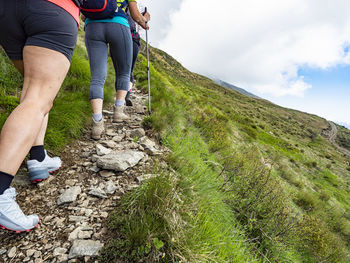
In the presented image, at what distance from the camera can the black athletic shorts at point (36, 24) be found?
123 cm

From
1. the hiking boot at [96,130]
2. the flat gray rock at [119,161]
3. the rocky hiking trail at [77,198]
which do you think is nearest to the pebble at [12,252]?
the rocky hiking trail at [77,198]

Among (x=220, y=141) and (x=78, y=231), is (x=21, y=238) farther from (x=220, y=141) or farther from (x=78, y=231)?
(x=220, y=141)

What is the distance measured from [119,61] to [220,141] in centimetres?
360

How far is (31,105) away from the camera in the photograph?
49.7 inches

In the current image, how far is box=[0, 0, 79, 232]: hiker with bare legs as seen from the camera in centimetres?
113

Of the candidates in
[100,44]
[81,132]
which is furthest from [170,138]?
[100,44]

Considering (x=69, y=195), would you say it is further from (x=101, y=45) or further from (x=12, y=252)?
(x=101, y=45)

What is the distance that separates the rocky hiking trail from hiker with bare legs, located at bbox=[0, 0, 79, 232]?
0.15 metres

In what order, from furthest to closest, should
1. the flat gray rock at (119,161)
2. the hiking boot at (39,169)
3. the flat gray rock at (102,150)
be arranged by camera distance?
the flat gray rock at (102,150)
the flat gray rock at (119,161)
the hiking boot at (39,169)

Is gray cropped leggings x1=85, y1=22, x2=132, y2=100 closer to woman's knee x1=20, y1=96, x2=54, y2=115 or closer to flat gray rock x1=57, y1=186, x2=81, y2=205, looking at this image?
woman's knee x1=20, y1=96, x2=54, y2=115

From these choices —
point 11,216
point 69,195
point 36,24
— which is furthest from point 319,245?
point 36,24

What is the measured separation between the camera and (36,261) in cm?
113

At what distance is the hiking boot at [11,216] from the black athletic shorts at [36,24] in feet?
3.92

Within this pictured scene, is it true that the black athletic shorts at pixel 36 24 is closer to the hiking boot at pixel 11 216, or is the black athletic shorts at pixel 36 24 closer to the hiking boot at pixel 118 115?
the hiking boot at pixel 11 216
